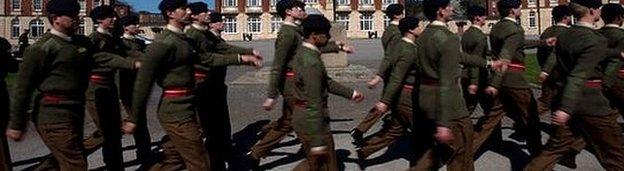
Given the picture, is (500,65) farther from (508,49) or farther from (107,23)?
(107,23)

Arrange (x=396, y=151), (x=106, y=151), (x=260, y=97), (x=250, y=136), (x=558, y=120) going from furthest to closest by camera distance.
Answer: (x=260, y=97) < (x=250, y=136) < (x=396, y=151) < (x=106, y=151) < (x=558, y=120)

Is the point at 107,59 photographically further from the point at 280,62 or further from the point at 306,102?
the point at 306,102

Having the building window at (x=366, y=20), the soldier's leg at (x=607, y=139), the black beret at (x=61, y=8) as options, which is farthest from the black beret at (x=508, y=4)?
the building window at (x=366, y=20)

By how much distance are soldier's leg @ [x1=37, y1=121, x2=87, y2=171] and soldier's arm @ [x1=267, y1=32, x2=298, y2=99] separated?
5.71ft

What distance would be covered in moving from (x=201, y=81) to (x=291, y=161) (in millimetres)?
1509

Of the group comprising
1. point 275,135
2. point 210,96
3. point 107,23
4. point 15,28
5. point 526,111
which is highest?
point 15,28

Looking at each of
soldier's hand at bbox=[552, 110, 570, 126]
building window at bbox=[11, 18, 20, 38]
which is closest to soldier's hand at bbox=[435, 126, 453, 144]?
soldier's hand at bbox=[552, 110, 570, 126]

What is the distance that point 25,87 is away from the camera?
5.25m

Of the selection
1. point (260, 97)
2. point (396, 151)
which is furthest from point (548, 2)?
point (396, 151)

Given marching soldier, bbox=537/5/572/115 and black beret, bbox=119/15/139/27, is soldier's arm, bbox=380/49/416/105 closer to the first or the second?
marching soldier, bbox=537/5/572/115

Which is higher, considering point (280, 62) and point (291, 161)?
point (280, 62)

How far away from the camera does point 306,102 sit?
5.26 m

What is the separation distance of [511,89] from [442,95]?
8.38ft

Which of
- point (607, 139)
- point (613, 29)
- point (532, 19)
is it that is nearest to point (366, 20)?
point (532, 19)
